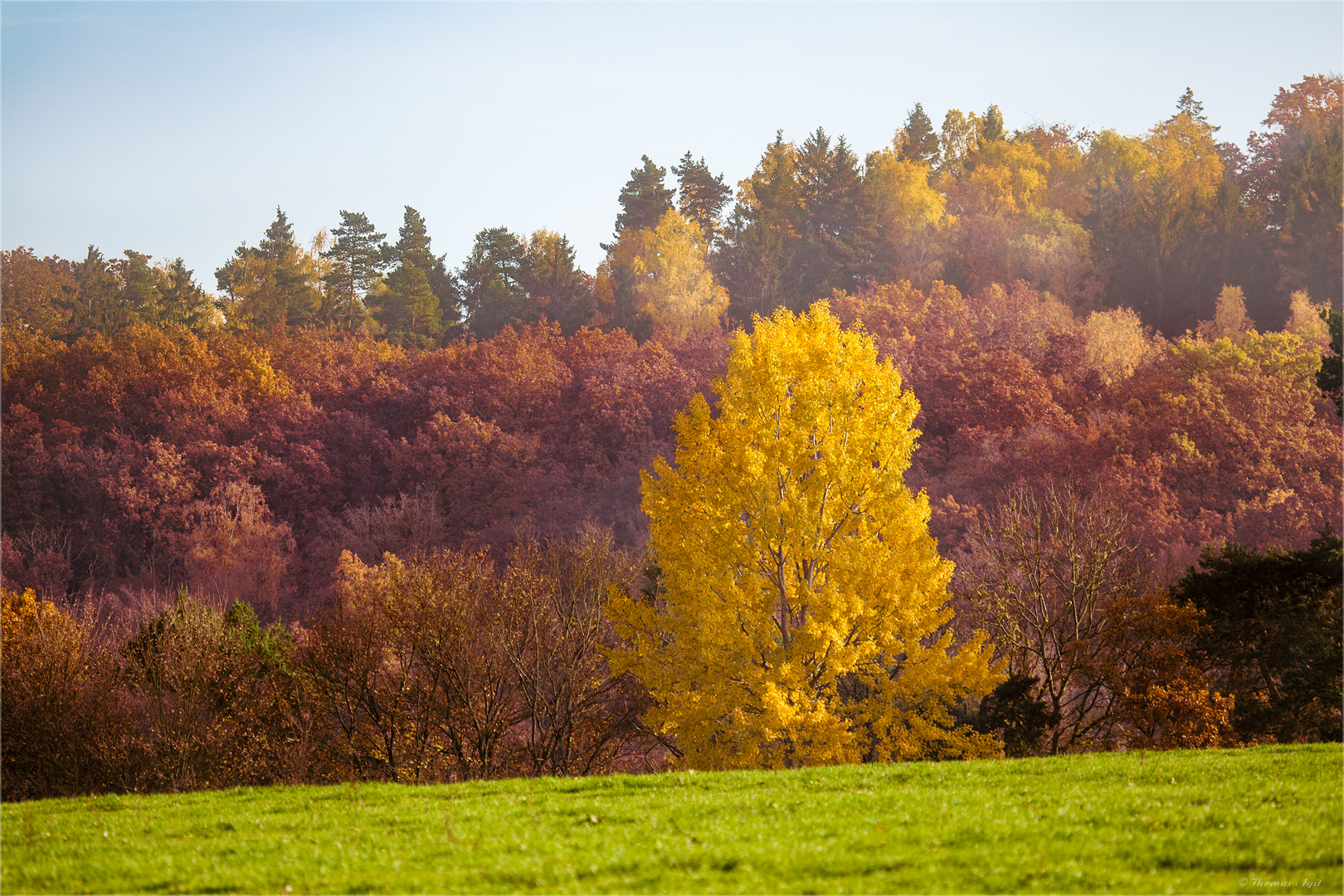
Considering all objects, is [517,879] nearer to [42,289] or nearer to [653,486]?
[653,486]

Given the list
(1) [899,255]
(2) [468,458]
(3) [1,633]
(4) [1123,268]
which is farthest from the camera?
(1) [899,255]

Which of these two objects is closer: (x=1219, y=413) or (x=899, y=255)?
(x=1219, y=413)

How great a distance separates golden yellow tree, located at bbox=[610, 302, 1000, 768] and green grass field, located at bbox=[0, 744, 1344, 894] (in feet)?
14.3

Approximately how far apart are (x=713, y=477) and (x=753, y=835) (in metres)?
8.36

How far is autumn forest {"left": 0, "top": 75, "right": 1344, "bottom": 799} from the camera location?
618 inches

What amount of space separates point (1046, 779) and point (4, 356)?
5361cm

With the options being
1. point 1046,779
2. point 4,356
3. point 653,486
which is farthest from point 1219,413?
point 4,356

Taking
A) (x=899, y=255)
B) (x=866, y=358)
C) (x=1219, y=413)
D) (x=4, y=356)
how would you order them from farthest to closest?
(x=899, y=255), (x=4, y=356), (x=1219, y=413), (x=866, y=358)

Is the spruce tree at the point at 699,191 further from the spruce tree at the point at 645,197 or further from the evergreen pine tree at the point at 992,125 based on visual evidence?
the evergreen pine tree at the point at 992,125

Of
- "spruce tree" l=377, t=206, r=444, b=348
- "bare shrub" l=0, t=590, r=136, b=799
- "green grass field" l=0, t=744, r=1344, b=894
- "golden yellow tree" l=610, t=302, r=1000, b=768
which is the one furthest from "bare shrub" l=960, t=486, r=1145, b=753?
"spruce tree" l=377, t=206, r=444, b=348

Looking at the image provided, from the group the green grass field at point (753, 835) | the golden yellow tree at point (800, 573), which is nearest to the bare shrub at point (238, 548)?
the golden yellow tree at point (800, 573)

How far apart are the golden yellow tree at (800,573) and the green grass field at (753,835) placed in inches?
171

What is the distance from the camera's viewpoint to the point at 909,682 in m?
15.0

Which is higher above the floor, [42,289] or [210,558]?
[42,289]
